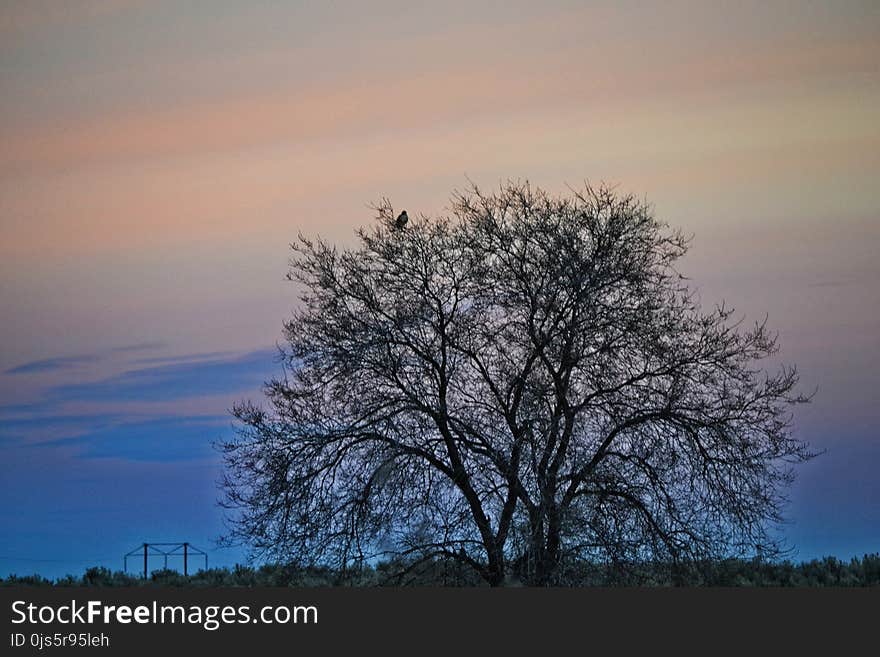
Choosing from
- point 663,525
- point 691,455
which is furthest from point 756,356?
point 663,525

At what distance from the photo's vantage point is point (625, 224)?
72.5 feet

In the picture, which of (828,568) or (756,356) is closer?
(756,356)

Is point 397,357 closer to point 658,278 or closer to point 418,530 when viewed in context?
point 418,530

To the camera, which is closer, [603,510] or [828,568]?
[603,510]

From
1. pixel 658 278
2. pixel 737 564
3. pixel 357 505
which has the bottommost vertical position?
pixel 737 564

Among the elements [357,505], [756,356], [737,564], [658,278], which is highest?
[658,278]

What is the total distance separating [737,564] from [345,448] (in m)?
7.60

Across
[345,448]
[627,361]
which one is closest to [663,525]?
[627,361]

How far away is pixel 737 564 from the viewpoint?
71.8 feet

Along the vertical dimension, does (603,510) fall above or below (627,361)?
below

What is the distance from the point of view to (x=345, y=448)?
72.2 feet

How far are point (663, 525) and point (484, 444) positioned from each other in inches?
142

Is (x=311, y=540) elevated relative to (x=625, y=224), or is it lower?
lower

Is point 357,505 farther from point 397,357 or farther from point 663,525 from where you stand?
point 663,525
